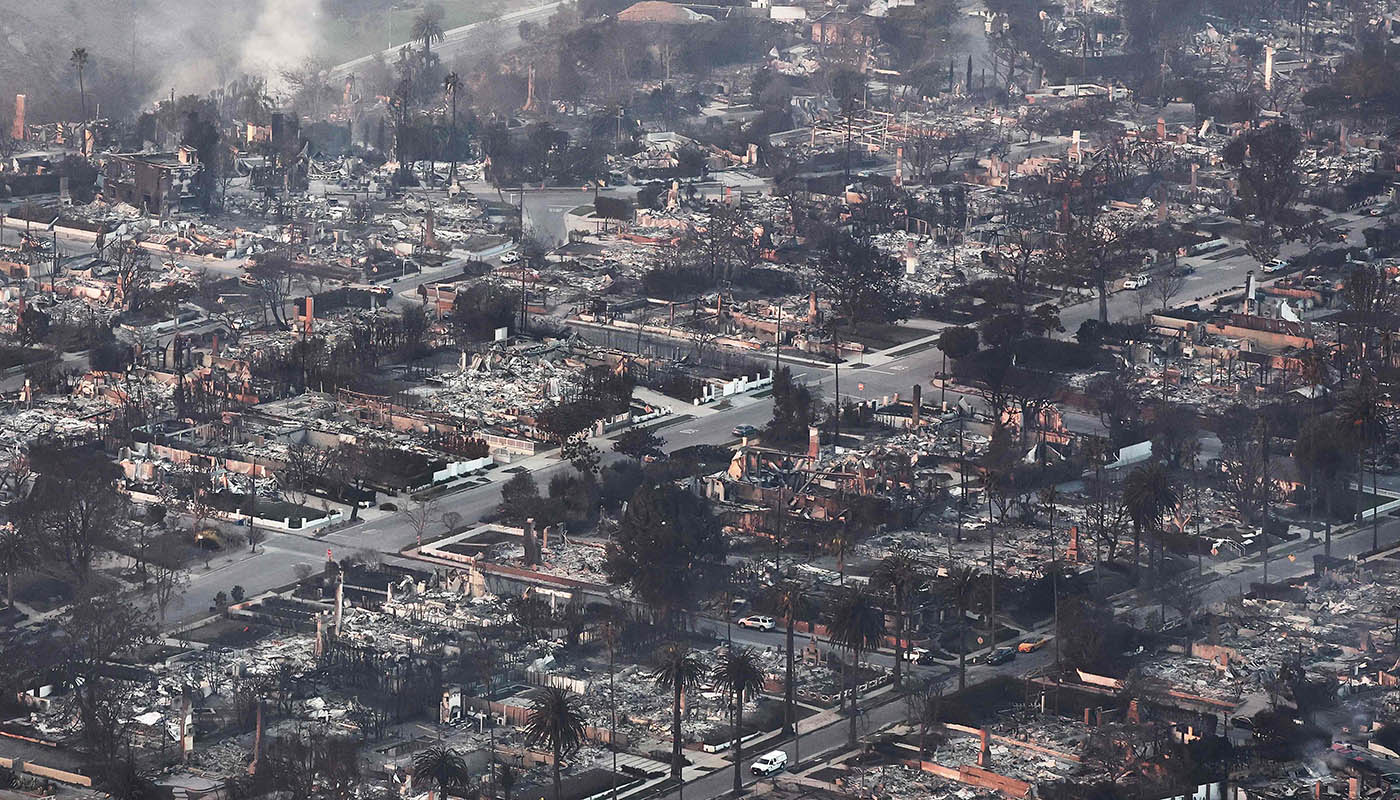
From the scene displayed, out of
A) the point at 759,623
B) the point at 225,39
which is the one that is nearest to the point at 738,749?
the point at 759,623

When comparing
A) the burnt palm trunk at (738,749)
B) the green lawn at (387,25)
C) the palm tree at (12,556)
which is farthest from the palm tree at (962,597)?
the green lawn at (387,25)

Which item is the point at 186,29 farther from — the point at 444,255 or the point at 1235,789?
the point at 1235,789

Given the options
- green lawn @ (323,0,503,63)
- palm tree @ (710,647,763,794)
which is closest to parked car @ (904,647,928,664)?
palm tree @ (710,647,763,794)

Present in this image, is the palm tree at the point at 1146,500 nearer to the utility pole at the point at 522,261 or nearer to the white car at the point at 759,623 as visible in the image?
A: the white car at the point at 759,623

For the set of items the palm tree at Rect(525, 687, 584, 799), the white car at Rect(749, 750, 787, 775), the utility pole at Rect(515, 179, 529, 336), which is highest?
the utility pole at Rect(515, 179, 529, 336)

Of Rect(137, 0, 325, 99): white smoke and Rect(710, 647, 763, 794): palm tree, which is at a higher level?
Rect(137, 0, 325, 99): white smoke

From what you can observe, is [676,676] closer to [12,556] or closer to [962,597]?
[962,597]

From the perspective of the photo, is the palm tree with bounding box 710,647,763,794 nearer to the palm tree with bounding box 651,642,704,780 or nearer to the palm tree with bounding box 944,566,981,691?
the palm tree with bounding box 651,642,704,780
